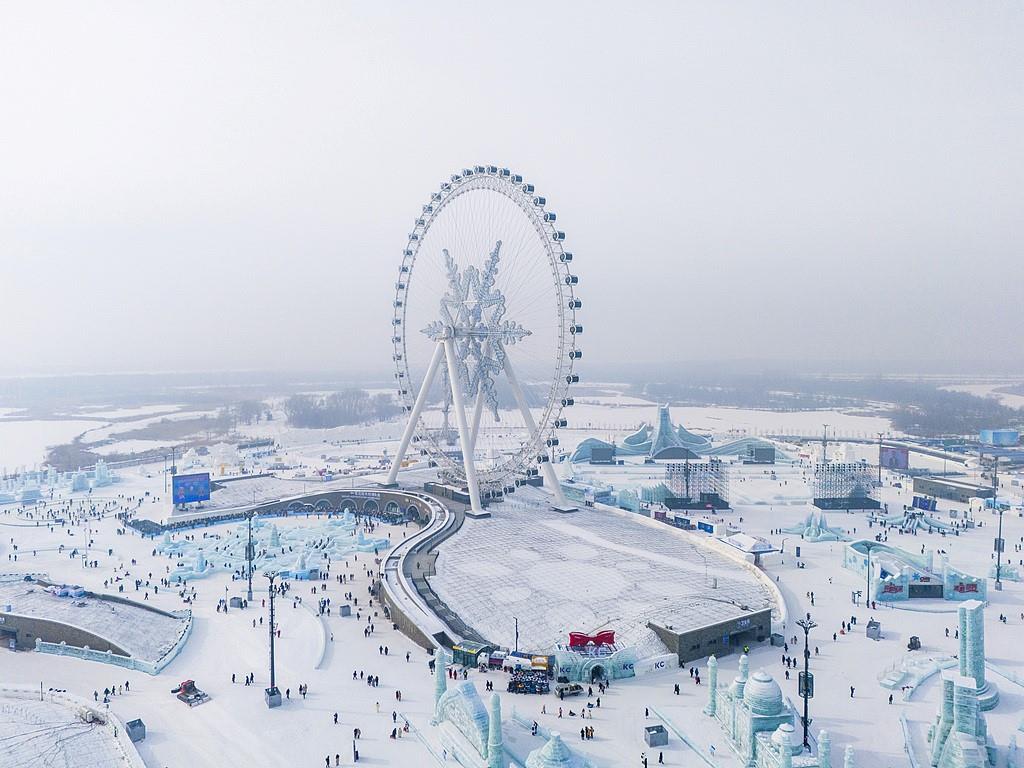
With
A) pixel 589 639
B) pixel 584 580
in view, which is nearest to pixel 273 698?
pixel 589 639

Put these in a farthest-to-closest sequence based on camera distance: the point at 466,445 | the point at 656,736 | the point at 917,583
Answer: the point at 466,445 < the point at 917,583 < the point at 656,736

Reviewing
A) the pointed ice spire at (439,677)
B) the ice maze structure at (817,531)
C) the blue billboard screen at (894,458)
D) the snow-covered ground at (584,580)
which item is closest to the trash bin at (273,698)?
the pointed ice spire at (439,677)

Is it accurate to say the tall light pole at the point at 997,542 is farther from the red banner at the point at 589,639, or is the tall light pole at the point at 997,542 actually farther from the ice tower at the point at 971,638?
the red banner at the point at 589,639

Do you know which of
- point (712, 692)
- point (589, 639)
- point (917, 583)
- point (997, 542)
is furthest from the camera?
point (997, 542)

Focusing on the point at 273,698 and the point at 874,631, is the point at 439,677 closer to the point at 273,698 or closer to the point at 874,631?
the point at 273,698

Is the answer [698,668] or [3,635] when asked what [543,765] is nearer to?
[698,668]

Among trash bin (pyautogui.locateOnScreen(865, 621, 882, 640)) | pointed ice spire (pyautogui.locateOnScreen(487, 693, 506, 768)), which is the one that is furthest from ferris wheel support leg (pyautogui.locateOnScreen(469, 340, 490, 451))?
pointed ice spire (pyautogui.locateOnScreen(487, 693, 506, 768))
